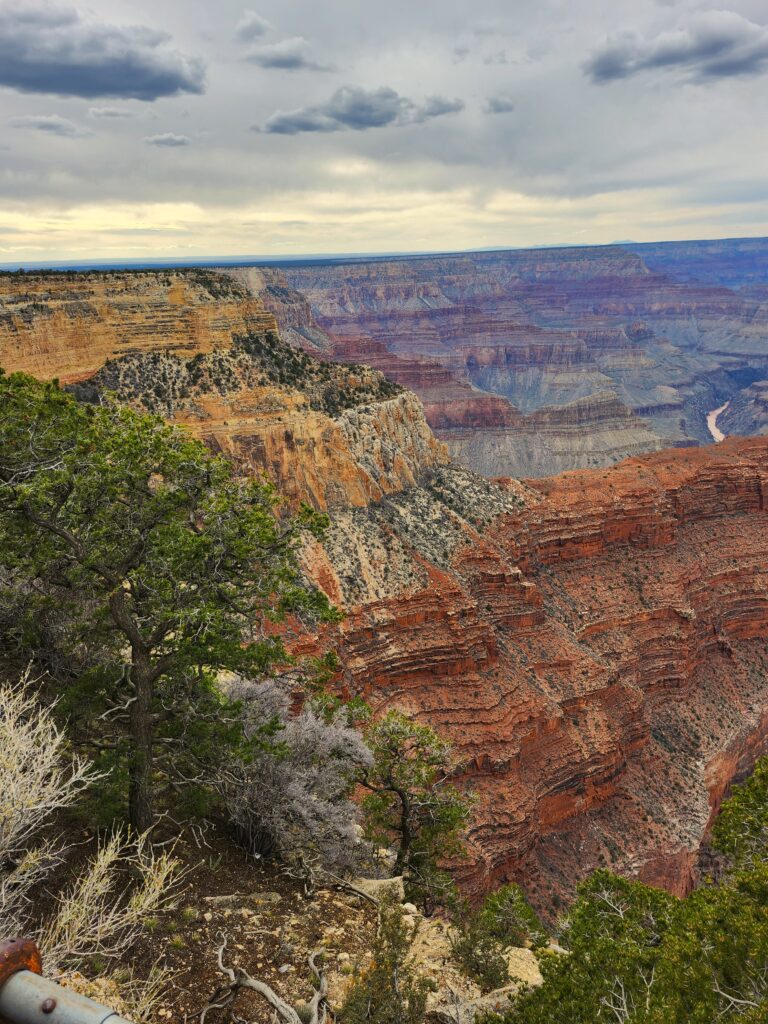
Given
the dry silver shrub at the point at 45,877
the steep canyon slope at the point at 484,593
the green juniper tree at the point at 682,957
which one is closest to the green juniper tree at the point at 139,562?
the dry silver shrub at the point at 45,877

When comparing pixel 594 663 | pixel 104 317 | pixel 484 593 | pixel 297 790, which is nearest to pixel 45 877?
pixel 297 790

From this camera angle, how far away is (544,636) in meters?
50.0

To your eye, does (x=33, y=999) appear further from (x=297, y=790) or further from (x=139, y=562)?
(x=297, y=790)

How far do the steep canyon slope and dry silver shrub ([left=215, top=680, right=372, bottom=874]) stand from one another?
59.0 feet

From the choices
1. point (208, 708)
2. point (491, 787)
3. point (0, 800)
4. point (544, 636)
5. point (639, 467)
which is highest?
point (0, 800)

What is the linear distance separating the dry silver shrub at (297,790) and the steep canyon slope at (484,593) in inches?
708

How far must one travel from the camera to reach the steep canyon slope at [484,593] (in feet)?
137

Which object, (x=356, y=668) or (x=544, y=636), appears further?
(x=544, y=636)

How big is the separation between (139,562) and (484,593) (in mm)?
35337

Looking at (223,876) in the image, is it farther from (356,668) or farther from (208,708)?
(356,668)

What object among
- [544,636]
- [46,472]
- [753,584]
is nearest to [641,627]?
[544,636]

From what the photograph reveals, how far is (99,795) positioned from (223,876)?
10.7 ft

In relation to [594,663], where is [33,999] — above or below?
above

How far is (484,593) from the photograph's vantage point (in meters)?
48.8
